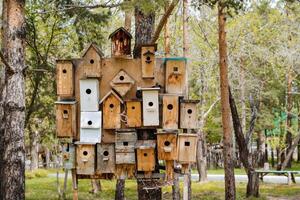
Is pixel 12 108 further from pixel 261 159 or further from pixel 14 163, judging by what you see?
pixel 261 159

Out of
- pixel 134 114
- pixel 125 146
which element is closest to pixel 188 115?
pixel 134 114

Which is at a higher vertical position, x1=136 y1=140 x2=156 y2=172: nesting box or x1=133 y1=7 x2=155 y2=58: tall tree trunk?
x1=133 y1=7 x2=155 y2=58: tall tree trunk

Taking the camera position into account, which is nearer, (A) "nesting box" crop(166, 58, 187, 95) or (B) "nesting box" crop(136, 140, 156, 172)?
(B) "nesting box" crop(136, 140, 156, 172)

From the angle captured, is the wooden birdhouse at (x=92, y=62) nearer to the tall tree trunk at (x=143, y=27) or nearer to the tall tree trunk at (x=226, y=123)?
the tall tree trunk at (x=143, y=27)

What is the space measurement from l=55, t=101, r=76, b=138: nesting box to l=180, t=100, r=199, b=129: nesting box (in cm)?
99

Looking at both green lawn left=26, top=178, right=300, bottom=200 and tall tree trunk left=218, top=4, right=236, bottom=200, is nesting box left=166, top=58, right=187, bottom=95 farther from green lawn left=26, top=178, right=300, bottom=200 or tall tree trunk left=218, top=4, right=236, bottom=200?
green lawn left=26, top=178, right=300, bottom=200

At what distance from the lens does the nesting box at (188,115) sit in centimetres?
429

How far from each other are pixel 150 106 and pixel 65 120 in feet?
2.55

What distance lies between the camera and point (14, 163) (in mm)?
6148

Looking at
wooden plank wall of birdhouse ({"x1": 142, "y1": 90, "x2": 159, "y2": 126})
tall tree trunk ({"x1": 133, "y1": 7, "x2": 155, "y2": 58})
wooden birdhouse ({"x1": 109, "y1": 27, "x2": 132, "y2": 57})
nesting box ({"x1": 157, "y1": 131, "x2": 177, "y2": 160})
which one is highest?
tall tree trunk ({"x1": 133, "y1": 7, "x2": 155, "y2": 58})

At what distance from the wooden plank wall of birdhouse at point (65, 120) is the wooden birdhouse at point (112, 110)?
0.95ft

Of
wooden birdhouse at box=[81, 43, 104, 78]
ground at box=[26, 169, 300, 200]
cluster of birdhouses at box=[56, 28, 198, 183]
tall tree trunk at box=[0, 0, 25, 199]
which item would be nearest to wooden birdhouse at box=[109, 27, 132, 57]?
cluster of birdhouses at box=[56, 28, 198, 183]

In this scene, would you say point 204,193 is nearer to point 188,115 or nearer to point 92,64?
point 188,115

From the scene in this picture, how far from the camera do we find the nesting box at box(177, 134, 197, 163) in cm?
426
